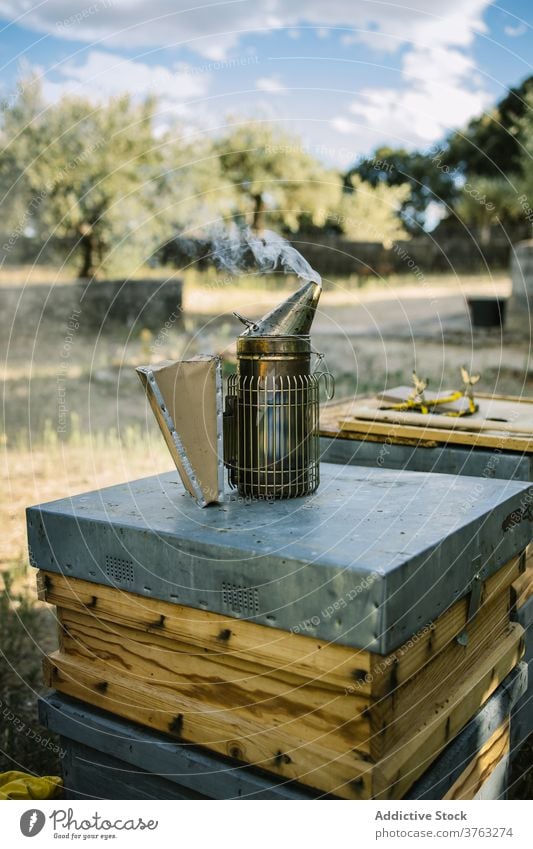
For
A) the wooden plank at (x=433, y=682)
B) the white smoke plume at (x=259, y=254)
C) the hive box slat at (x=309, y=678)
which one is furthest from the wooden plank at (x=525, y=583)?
the white smoke plume at (x=259, y=254)

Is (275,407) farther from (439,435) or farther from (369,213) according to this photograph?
(369,213)

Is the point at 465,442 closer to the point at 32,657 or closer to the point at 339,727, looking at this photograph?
the point at 339,727

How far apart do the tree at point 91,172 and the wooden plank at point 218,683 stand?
33.9ft

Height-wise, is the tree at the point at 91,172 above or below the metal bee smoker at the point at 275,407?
above

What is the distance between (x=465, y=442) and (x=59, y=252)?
1199cm

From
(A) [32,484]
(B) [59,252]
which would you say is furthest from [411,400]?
(B) [59,252]

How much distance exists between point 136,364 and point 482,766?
9176mm

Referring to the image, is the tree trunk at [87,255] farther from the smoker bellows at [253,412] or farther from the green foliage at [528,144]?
the smoker bellows at [253,412]

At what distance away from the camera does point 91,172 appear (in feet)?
40.5

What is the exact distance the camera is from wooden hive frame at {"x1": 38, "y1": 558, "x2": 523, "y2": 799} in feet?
6.14

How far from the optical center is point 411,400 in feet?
11.9

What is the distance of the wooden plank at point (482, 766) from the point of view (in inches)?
87.9

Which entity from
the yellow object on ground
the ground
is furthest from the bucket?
the yellow object on ground

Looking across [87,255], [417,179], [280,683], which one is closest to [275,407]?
[280,683]
